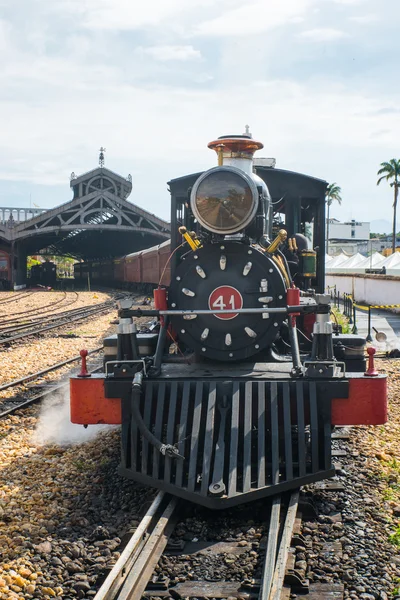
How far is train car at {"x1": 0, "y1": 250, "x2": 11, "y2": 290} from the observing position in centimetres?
4131

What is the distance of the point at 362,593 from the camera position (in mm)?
3451

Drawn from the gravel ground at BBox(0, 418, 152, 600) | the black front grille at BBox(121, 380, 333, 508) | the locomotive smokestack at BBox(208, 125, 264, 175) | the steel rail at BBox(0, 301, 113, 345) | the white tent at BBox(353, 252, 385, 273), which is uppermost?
the locomotive smokestack at BBox(208, 125, 264, 175)

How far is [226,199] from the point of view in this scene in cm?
534

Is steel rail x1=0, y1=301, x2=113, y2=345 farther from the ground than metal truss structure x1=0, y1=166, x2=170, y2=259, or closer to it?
closer to it

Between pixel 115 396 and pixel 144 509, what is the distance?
3.02 ft

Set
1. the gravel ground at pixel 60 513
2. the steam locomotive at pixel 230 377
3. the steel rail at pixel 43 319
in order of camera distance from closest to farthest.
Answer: the gravel ground at pixel 60 513 → the steam locomotive at pixel 230 377 → the steel rail at pixel 43 319

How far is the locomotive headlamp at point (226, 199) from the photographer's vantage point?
17.4ft

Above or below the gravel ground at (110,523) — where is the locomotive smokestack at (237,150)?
above

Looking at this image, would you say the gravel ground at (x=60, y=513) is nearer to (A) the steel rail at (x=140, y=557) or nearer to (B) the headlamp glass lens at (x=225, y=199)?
(A) the steel rail at (x=140, y=557)

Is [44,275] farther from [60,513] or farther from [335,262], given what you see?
[60,513]

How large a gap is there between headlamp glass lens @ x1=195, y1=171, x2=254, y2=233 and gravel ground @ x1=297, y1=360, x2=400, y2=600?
2282 millimetres

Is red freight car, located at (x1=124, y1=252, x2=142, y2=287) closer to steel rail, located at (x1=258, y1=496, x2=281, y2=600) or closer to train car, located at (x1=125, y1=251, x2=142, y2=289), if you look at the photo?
train car, located at (x1=125, y1=251, x2=142, y2=289)

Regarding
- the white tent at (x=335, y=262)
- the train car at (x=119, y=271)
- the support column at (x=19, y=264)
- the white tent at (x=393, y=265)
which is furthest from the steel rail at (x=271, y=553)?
the white tent at (x=335, y=262)

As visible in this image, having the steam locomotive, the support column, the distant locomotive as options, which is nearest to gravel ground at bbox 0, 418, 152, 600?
the steam locomotive
